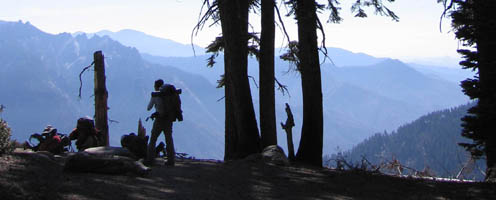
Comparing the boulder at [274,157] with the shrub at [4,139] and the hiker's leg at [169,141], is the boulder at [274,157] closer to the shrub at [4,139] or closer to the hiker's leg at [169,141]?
the hiker's leg at [169,141]

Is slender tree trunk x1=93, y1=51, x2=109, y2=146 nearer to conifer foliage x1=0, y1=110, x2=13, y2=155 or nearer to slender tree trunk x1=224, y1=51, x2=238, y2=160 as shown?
slender tree trunk x1=224, y1=51, x2=238, y2=160

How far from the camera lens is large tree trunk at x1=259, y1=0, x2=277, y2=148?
39.3 ft

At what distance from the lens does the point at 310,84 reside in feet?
36.8

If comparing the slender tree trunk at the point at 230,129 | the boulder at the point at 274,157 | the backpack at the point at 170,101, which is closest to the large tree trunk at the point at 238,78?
the slender tree trunk at the point at 230,129

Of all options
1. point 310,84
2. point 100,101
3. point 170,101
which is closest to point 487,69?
point 310,84

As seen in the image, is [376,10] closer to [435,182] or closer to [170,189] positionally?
[435,182]

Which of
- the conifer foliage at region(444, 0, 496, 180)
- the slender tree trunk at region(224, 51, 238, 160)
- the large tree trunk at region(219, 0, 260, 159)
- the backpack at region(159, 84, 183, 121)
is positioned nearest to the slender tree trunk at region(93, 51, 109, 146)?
the slender tree trunk at region(224, 51, 238, 160)

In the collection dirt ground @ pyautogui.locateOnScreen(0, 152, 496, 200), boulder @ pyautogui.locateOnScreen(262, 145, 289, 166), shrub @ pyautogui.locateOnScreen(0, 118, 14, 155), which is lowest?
dirt ground @ pyautogui.locateOnScreen(0, 152, 496, 200)

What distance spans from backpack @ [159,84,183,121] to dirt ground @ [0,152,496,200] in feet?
3.41

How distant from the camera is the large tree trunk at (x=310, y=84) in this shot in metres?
11.1

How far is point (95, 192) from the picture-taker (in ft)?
21.1

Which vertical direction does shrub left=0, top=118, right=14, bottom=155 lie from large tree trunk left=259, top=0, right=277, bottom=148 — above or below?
below

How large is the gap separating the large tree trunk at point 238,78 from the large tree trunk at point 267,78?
569 mm

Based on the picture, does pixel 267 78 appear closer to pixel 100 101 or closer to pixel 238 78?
pixel 238 78
